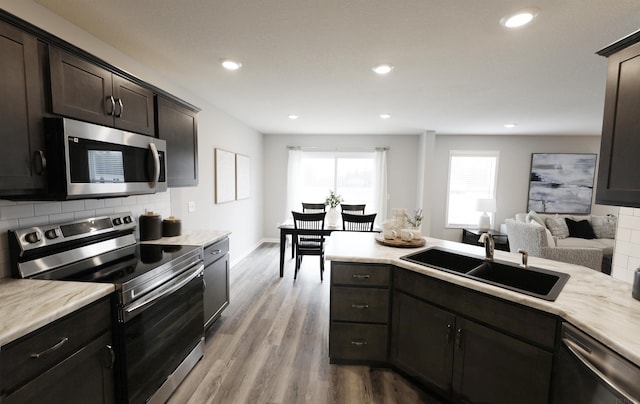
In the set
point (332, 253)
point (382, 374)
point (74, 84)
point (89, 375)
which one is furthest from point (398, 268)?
point (74, 84)

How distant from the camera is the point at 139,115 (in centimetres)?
196

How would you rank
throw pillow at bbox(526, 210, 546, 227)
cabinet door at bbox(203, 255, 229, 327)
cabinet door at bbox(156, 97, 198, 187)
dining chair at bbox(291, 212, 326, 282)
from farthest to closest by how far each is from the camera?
throw pillow at bbox(526, 210, 546, 227) < dining chair at bbox(291, 212, 326, 282) < cabinet door at bbox(203, 255, 229, 327) < cabinet door at bbox(156, 97, 198, 187)

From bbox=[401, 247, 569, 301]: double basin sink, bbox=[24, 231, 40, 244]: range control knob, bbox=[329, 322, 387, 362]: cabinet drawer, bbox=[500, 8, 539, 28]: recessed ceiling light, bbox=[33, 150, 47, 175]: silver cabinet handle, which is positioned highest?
bbox=[500, 8, 539, 28]: recessed ceiling light

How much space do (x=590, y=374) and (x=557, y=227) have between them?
4.82 metres

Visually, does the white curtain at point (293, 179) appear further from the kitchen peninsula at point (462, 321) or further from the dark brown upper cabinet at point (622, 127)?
the dark brown upper cabinet at point (622, 127)

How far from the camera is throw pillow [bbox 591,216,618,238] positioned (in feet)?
15.8

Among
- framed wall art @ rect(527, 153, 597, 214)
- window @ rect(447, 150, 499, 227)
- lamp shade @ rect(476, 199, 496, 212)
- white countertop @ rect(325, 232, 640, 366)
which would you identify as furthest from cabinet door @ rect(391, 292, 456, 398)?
framed wall art @ rect(527, 153, 597, 214)

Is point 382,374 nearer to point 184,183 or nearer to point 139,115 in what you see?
point 184,183

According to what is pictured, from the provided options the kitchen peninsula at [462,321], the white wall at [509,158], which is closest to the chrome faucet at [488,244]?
the kitchen peninsula at [462,321]

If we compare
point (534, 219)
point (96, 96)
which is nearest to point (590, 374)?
point (96, 96)

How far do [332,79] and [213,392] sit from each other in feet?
8.95

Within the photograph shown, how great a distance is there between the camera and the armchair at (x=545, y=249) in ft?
12.6

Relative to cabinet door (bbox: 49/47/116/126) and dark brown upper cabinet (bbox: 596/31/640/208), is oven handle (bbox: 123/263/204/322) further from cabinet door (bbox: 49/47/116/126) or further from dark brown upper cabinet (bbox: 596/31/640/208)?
dark brown upper cabinet (bbox: 596/31/640/208)

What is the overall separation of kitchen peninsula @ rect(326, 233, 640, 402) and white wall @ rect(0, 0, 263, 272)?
1814 mm
